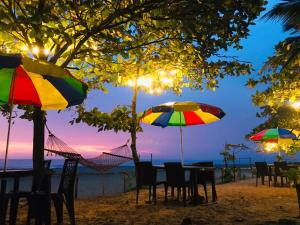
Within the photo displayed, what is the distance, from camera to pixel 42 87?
13.3ft

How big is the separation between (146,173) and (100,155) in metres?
2.07

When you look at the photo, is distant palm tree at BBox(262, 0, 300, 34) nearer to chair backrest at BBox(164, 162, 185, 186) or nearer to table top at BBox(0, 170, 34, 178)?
chair backrest at BBox(164, 162, 185, 186)

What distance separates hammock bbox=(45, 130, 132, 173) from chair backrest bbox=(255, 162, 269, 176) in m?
3.92

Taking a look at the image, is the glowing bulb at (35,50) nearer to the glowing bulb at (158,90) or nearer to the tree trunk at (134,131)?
A: the tree trunk at (134,131)

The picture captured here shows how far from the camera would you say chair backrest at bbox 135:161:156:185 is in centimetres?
636

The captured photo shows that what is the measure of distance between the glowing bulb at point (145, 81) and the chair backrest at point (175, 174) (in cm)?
304

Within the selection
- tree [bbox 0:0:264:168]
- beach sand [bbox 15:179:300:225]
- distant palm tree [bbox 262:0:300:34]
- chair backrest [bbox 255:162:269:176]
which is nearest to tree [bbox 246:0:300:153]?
distant palm tree [bbox 262:0:300:34]

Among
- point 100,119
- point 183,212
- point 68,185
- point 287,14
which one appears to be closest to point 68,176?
point 68,185

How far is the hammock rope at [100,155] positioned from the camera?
280 inches

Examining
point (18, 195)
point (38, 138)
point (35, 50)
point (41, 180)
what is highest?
point (35, 50)

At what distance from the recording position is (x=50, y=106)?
4387 mm

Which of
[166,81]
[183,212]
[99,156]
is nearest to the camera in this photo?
[183,212]

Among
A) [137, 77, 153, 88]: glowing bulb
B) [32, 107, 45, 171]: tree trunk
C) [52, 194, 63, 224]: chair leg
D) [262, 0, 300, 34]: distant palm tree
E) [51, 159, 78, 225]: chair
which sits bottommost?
[52, 194, 63, 224]: chair leg

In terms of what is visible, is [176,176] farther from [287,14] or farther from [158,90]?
[287,14]
